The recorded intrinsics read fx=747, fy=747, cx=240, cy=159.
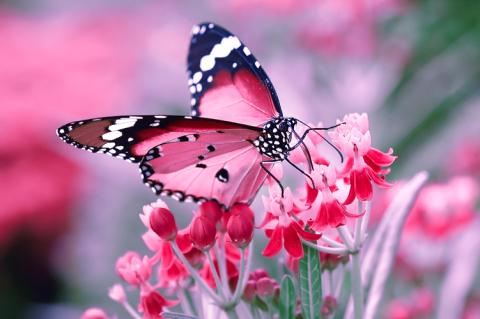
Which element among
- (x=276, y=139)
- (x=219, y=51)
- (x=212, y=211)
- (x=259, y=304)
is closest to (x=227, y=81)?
(x=219, y=51)

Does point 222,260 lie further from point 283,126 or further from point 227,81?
point 227,81

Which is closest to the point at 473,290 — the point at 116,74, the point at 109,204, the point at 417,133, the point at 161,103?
the point at 417,133

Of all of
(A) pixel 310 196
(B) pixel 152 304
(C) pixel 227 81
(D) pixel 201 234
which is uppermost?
(C) pixel 227 81

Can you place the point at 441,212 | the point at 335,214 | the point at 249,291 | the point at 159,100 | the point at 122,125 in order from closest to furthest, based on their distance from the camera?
the point at 335,214, the point at 249,291, the point at 122,125, the point at 441,212, the point at 159,100

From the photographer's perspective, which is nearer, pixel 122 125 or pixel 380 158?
pixel 380 158

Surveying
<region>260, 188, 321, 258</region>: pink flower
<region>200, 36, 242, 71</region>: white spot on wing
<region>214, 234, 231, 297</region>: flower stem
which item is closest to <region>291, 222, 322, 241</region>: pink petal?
<region>260, 188, 321, 258</region>: pink flower

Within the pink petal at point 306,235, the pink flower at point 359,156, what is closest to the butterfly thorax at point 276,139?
the pink flower at point 359,156
